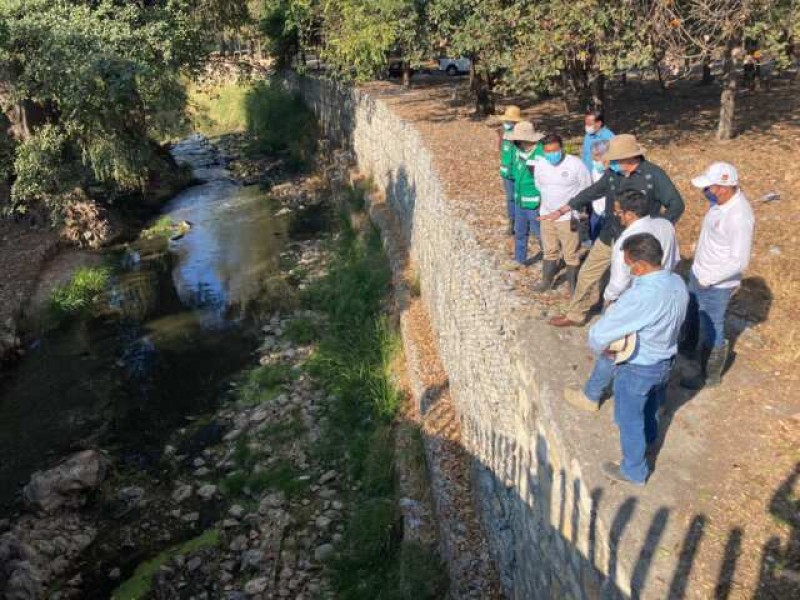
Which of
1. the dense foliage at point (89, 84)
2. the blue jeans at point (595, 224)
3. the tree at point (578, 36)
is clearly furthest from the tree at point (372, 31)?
the blue jeans at point (595, 224)

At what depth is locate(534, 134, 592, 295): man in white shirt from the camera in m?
5.66

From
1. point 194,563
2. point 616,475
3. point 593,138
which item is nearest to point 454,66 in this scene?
point 593,138

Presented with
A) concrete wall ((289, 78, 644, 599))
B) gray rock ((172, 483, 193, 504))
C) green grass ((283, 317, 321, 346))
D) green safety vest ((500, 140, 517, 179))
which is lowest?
gray rock ((172, 483, 193, 504))

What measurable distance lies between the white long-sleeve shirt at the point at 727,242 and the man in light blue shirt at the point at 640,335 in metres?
1.01

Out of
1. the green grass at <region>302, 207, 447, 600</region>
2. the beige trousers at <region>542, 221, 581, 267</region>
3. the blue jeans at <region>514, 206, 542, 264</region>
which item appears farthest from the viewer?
the blue jeans at <region>514, 206, 542, 264</region>

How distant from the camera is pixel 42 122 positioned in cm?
1616

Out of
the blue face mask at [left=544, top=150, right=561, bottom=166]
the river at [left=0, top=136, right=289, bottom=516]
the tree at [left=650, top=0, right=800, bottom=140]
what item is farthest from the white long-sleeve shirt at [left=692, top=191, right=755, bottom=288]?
the river at [left=0, top=136, right=289, bottom=516]

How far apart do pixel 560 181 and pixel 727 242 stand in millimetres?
1689

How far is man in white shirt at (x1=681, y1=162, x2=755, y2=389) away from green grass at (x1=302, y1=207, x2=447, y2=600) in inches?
121

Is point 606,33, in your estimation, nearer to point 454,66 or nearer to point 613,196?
point 613,196

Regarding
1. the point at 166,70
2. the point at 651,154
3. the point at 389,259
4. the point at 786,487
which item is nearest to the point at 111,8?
the point at 166,70

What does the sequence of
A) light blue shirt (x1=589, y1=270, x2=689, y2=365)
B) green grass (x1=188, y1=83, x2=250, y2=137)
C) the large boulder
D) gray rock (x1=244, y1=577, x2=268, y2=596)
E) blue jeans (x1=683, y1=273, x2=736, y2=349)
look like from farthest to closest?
green grass (x1=188, y1=83, x2=250, y2=137)
the large boulder
gray rock (x1=244, y1=577, x2=268, y2=596)
blue jeans (x1=683, y1=273, x2=736, y2=349)
light blue shirt (x1=589, y1=270, x2=689, y2=365)

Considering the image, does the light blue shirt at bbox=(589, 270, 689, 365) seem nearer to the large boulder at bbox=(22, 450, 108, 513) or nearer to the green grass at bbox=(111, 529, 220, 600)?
the green grass at bbox=(111, 529, 220, 600)

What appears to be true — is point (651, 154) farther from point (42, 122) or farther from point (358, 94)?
point (42, 122)
